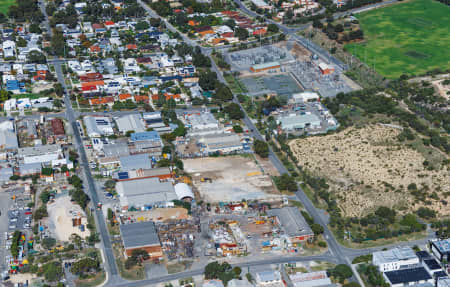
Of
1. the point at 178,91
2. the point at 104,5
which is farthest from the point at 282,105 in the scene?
the point at 104,5

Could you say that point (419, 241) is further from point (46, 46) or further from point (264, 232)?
point (46, 46)

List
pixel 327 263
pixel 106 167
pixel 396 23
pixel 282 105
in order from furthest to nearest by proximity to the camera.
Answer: pixel 396 23
pixel 282 105
pixel 106 167
pixel 327 263

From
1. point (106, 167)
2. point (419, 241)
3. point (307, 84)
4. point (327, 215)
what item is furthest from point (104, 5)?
point (419, 241)

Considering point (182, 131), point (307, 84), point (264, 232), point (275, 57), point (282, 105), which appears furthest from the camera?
point (275, 57)

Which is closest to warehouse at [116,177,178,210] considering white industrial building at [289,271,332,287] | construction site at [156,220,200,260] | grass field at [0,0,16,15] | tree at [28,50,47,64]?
construction site at [156,220,200,260]

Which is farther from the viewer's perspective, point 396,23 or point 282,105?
point 396,23

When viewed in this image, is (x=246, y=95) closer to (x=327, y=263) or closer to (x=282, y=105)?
(x=282, y=105)

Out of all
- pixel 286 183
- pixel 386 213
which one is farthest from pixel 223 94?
pixel 386 213
